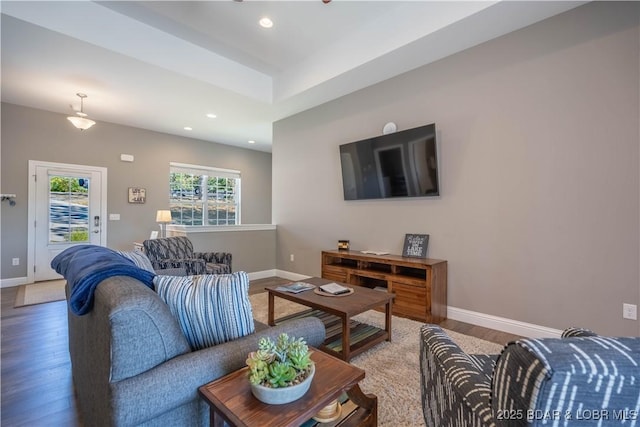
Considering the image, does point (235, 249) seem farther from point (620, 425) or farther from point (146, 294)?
point (620, 425)

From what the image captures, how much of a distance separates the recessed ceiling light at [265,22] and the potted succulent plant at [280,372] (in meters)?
→ 3.31

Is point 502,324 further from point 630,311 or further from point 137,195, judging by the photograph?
point 137,195

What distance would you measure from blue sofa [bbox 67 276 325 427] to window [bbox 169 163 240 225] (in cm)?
569

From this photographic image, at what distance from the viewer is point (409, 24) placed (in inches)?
113

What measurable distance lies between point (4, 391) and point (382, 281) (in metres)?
3.28

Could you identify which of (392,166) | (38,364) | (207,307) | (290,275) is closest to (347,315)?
(207,307)

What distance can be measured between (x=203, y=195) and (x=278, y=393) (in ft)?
21.5

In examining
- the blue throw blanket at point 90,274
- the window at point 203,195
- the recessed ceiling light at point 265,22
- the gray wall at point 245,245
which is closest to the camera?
the blue throw blanket at point 90,274

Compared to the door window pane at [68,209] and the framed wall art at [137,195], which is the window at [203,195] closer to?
the framed wall art at [137,195]

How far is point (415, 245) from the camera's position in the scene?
3.41 metres

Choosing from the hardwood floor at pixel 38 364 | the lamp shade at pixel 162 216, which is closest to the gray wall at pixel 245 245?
the lamp shade at pixel 162 216

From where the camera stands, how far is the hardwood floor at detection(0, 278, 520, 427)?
65.4 inches

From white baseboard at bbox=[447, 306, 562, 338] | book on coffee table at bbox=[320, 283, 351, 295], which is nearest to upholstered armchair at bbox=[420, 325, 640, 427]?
book on coffee table at bbox=[320, 283, 351, 295]

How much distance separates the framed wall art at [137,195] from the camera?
563cm
